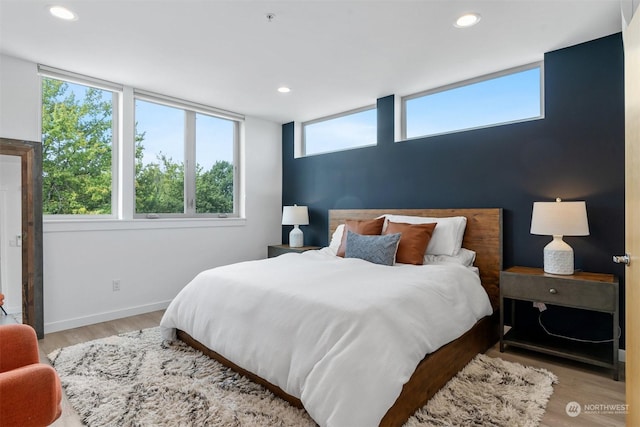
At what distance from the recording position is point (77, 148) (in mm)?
3350

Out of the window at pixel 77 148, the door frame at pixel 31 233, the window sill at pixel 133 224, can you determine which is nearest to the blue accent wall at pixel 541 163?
the window sill at pixel 133 224

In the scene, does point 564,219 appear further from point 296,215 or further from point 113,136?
point 113,136

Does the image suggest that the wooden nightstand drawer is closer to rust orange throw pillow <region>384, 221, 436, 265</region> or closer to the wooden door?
rust orange throw pillow <region>384, 221, 436, 265</region>

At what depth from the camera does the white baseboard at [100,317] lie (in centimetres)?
310

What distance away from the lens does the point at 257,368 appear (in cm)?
198

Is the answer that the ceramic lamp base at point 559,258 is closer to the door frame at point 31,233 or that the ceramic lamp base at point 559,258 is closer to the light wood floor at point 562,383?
the light wood floor at point 562,383

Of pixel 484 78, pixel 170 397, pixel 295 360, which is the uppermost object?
pixel 484 78

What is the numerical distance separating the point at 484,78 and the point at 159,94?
3.48m

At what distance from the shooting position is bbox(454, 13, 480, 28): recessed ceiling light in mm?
2293

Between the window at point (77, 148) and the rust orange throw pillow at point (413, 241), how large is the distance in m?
3.01

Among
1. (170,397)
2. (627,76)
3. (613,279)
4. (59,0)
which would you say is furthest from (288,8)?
(613,279)

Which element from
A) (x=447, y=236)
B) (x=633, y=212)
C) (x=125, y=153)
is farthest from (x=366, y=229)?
(x=125, y=153)

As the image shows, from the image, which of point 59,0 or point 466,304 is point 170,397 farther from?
point 59,0

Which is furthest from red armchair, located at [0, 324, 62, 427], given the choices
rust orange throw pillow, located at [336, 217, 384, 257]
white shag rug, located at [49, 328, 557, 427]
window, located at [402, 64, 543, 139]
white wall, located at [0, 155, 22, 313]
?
window, located at [402, 64, 543, 139]
